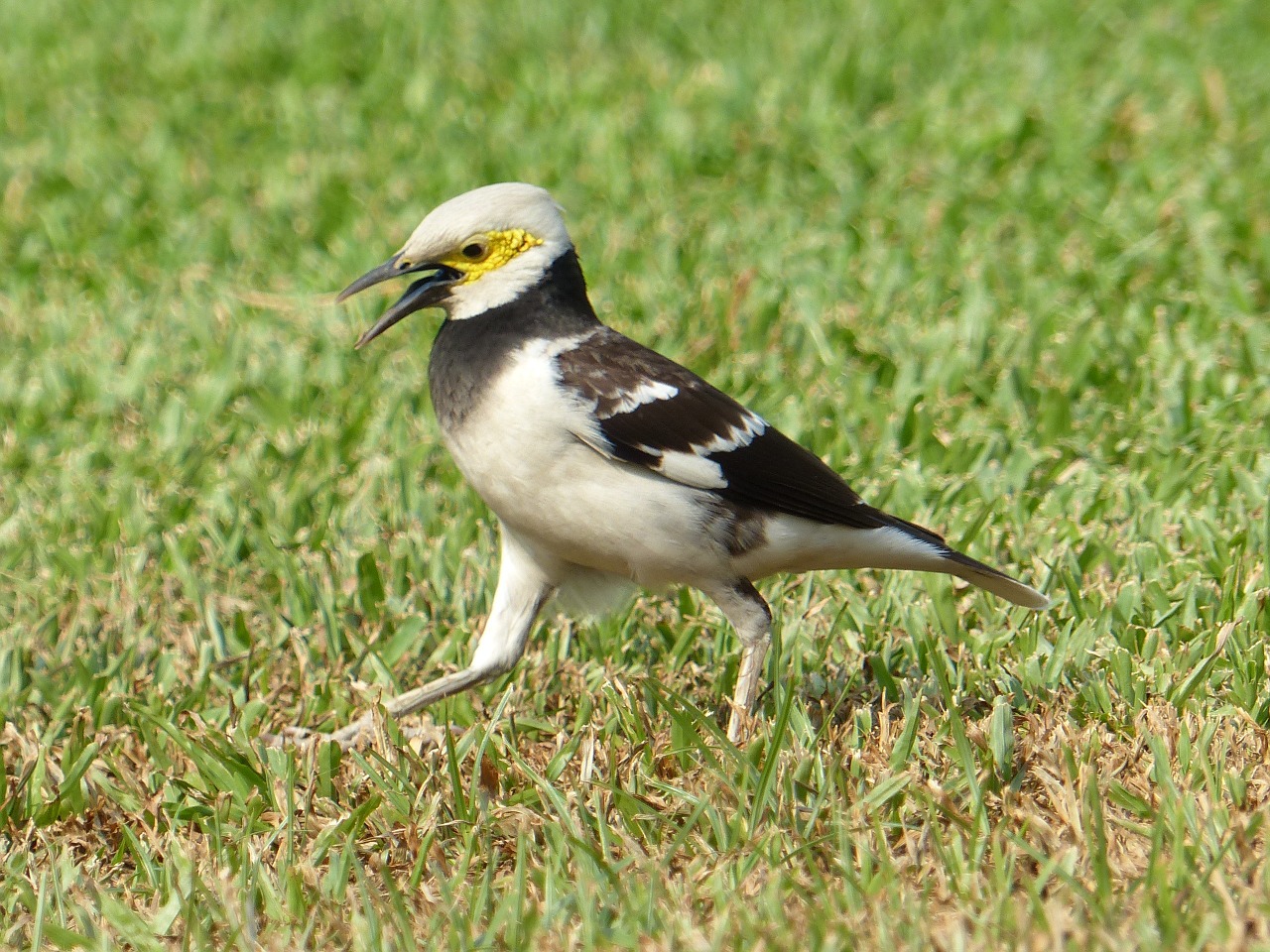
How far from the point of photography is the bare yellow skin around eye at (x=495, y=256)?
4031 millimetres

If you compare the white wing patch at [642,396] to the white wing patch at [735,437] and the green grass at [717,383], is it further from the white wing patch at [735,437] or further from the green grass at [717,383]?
the green grass at [717,383]

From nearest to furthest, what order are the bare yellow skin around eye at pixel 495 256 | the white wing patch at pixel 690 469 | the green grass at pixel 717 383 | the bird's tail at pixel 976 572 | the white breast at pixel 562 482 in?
the green grass at pixel 717 383 < the white breast at pixel 562 482 < the white wing patch at pixel 690 469 < the bare yellow skin around eye at pixel 495 256 < the bird's tail at pixel 976 572

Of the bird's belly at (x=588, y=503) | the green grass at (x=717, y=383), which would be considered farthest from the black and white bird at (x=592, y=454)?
the green grass at (x=717, y=383)

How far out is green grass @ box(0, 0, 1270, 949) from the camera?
3.38 metres

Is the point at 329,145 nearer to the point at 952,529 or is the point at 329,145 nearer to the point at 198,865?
the point at 952,529

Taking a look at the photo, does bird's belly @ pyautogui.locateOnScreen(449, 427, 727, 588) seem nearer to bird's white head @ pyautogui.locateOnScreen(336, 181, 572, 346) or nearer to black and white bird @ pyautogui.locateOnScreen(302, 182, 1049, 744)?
black and white bird @ pyautogui.locateOnScreen(302, 182, 1049, 744)

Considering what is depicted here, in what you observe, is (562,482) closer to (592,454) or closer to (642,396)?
(592,454)

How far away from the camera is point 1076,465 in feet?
18.0

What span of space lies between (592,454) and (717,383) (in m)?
2.35

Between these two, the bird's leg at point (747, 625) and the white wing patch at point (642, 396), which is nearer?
the white wing patch at point (642, 396)

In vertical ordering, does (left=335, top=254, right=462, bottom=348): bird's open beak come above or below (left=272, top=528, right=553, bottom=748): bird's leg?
above

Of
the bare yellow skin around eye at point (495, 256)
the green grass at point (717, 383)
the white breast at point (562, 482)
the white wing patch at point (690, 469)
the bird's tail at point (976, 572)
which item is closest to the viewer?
the green grass at point (717, 383)

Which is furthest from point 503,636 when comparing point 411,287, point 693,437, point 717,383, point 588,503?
point 717,383

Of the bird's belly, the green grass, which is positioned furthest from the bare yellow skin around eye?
the green grass
